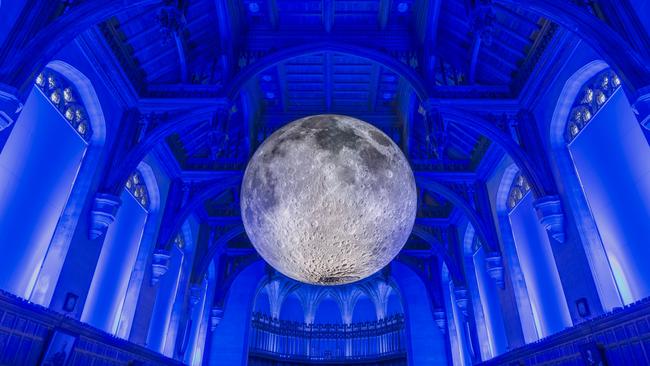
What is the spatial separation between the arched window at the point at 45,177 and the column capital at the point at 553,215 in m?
9.67

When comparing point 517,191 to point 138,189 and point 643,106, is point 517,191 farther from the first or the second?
point 138,189

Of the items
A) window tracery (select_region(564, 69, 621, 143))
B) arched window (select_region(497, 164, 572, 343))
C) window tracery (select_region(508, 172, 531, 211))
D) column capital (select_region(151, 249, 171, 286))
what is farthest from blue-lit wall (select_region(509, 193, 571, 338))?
column capital (select_region(151, 249, 171, 286))

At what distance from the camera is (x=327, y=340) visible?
2186 cm

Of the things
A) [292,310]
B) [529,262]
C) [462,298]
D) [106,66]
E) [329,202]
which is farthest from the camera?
[292,310]

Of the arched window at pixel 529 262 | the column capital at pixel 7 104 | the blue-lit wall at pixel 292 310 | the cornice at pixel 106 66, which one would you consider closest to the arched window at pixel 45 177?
the cornice at pixel 106 66

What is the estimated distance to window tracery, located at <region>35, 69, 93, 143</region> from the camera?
24.1 ft

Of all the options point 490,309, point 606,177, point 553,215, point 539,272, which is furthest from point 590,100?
point 490,309

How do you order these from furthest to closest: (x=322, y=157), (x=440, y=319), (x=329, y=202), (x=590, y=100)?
(x=440, y=319) < (x=590, y=100) < (x=322, y=157) < (x=329, y=202)

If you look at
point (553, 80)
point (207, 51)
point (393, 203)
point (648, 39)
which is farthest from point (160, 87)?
point (648, 39)

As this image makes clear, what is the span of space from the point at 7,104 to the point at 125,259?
6.09 meters

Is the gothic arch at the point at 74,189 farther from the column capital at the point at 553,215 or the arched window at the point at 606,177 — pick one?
the arched window at the point at 606,177

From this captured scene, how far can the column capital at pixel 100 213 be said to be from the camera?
8.17 metres

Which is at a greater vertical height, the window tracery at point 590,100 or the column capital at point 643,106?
the window tracery at point 590,100

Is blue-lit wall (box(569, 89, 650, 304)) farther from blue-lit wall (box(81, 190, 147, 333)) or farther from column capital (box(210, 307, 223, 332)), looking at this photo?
column capital (box(210, 307, 223, 332))
